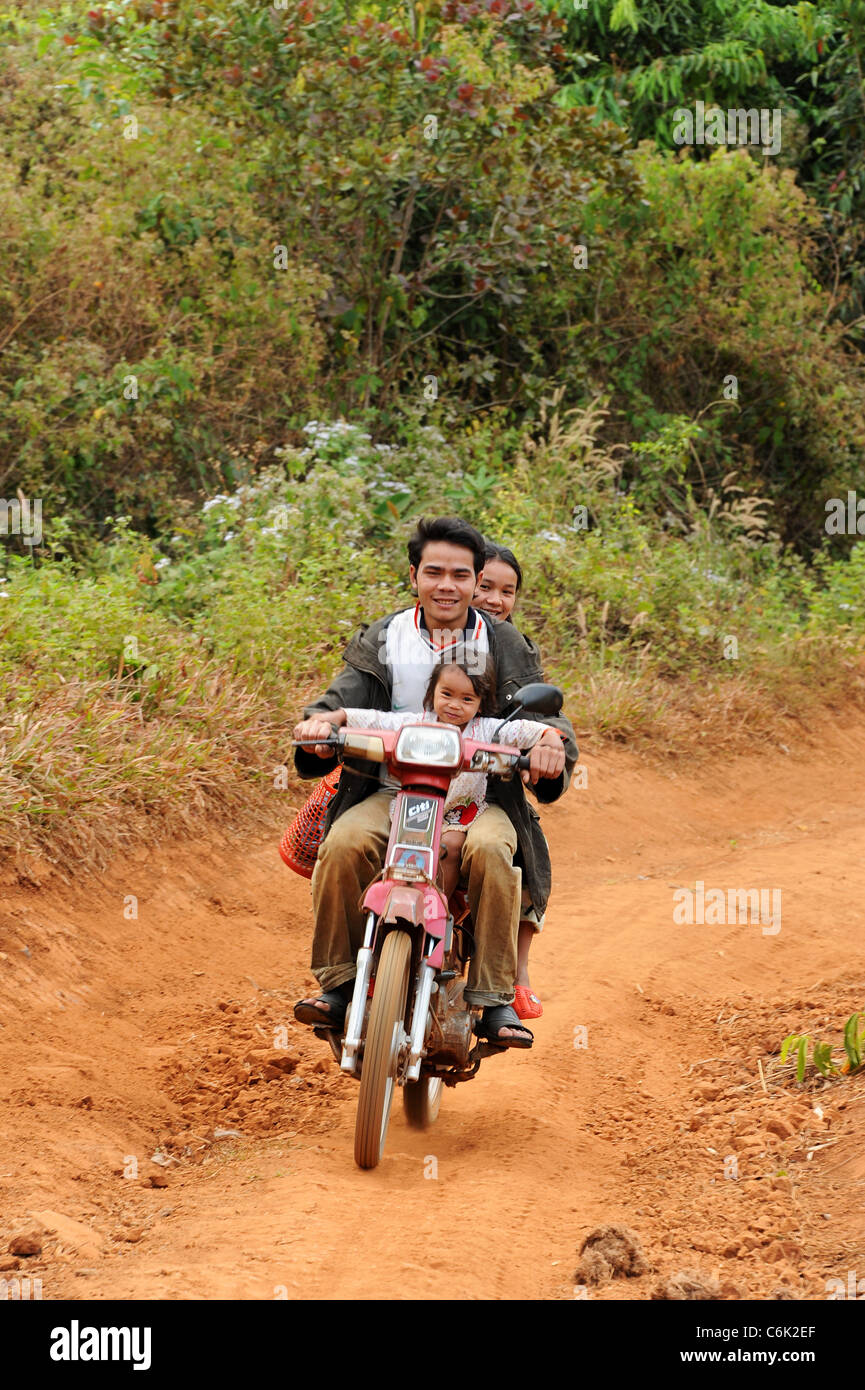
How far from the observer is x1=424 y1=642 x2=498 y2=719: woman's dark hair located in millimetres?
4570

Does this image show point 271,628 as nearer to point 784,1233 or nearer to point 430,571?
point 430,571

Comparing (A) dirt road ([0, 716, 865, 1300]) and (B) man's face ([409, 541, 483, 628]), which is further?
(B) man's face ([409, 541, 483, 628])

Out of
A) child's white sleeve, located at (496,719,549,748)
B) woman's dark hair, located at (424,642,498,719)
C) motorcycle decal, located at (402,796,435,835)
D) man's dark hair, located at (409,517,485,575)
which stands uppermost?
man's dark hair, located at (409,517,485,575)

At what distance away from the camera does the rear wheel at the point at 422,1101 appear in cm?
466

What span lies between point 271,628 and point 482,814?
13.7 ft

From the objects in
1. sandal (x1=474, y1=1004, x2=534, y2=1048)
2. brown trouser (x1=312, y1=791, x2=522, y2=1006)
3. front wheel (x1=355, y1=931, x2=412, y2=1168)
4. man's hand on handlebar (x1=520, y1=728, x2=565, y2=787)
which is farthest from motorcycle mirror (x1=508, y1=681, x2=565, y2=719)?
sandal (x1=474, y1=1004, x2=534, y2=1048)

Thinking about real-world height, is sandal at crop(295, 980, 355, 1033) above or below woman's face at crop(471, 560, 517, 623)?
below

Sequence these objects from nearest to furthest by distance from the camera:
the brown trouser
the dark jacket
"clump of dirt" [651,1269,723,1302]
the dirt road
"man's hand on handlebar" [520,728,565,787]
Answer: "clump of dirt" [651,1269,723,1302] < the dirt road < "man's hand on handlebar" [520,728,565,787] < the brown trouser < the dark jacket

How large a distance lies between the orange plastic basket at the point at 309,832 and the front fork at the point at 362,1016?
72 cm

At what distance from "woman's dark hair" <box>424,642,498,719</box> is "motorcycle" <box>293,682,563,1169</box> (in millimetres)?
272

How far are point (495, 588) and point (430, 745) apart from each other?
1900 millimetres

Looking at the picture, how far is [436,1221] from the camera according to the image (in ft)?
12.4

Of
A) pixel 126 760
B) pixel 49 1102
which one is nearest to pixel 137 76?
pixel 126 760

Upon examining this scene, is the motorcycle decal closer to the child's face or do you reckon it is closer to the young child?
the young child
